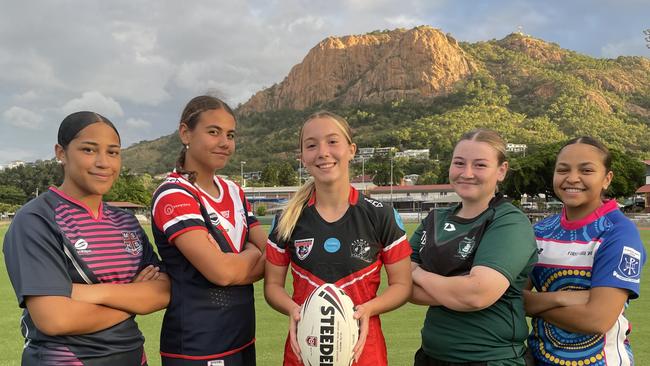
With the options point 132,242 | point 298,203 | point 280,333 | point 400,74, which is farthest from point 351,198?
point 400,74

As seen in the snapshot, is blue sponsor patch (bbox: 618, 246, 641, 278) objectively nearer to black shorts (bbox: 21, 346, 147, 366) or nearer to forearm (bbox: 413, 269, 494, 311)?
forearm (bbox: 413, 269, 494, 311)

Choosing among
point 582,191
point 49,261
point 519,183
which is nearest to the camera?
point 49,261

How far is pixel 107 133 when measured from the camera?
9.32 feet

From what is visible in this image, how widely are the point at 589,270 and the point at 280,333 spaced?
4.67m

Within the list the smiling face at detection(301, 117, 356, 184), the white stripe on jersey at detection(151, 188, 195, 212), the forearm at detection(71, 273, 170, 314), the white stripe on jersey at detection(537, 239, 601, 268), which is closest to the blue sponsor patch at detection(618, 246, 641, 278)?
the white stripe on jersey at detection(537, 239, 601, 268)

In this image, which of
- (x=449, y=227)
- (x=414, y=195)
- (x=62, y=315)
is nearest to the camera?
(x=62, y=315)

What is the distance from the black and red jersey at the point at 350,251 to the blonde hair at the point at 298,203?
0.14 feet

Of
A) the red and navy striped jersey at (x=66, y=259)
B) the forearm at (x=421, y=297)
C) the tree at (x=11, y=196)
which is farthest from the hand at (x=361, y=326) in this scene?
the tree at (x=11, y=196)

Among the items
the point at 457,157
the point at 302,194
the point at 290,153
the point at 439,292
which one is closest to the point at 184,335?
the point at 302,194

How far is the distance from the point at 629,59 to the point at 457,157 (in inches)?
7570

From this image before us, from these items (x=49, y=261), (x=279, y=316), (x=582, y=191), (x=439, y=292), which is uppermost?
(x=582, y=191)

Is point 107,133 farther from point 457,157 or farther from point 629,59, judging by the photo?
point 629,59

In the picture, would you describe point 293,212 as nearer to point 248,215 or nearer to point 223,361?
point 248,215

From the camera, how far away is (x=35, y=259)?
2.49m
